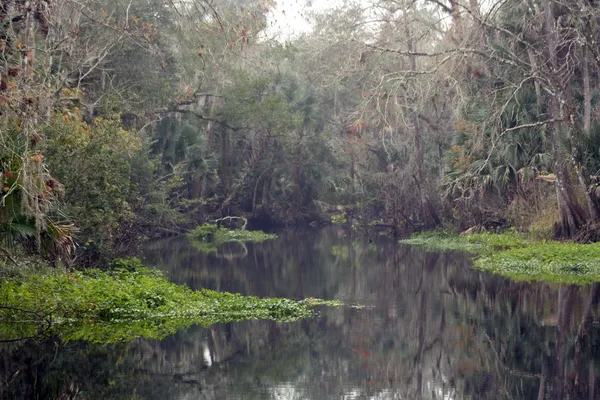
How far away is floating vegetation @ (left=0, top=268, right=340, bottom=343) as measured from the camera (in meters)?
13.1

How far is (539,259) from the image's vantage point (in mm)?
21328

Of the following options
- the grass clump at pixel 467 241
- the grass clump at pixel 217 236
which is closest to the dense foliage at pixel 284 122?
the grass clump at pixel 467 241

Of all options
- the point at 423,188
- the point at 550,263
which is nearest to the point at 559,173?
the point at 550,263

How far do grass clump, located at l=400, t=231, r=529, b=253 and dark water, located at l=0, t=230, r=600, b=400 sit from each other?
725 centimetres

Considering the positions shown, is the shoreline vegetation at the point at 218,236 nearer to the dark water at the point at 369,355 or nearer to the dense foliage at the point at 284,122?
the dense foliage at the point at 284,122

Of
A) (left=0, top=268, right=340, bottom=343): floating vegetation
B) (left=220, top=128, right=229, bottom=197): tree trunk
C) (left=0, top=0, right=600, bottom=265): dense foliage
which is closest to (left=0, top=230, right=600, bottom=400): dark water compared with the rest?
(left=0, top=268, right=340, bottom=343): floating vegetation

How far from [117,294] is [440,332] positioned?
5286 millimetres

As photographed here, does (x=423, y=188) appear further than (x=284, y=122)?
No

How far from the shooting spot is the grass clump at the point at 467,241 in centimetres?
2593

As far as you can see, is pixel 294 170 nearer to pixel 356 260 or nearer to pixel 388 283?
pixel 356 260

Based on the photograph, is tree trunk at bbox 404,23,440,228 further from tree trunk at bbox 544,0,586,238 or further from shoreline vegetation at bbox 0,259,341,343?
shoreline vegetation at bbox 0,259,341,343

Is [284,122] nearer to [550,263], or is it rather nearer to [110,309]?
[550,263]

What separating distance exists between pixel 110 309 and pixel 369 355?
183 inches

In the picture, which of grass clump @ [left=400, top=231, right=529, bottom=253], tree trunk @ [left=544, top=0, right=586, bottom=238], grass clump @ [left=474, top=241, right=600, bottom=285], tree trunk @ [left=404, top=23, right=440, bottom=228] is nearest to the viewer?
grass clump @ [left=474, top=241, right=600, bottom=285]
